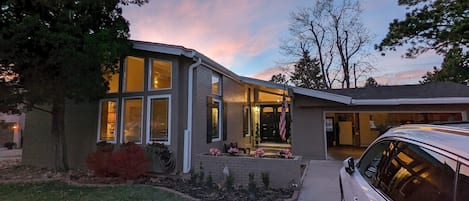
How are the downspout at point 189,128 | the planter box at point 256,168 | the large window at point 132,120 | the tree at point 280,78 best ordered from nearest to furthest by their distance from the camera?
the planter box at point 256,168 < the downspout at point 189,128 < the large window at point 132,120 < the tree at point 280,78

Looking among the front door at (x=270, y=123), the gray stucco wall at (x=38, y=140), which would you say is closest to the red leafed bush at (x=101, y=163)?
the gray stucco wall at (x=38, y=140)

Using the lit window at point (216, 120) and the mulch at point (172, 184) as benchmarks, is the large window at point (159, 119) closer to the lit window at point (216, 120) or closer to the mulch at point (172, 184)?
the mulch at point (172, 184)

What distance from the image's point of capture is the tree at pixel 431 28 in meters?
10.6

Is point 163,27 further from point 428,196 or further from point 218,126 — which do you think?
point 428,196

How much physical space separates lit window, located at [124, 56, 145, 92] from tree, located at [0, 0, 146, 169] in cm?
70

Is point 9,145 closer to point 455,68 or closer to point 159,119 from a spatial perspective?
point 159,119

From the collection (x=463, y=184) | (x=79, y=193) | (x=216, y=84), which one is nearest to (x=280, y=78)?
(x=216, y=84)

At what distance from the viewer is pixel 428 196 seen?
164 cm

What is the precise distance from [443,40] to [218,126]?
396 inches

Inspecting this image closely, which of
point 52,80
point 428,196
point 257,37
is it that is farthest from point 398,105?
point 52,80

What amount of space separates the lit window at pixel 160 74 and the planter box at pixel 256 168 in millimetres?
2688

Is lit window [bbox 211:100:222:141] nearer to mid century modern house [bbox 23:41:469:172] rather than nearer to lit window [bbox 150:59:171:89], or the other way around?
mid century modern house [bbox 23:41:469:172]

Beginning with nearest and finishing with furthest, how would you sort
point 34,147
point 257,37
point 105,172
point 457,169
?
point 457,169 < point 105,172 < point 34,147 < point 257,37

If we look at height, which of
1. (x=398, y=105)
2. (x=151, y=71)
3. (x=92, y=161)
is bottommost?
(x=92, y=161)
